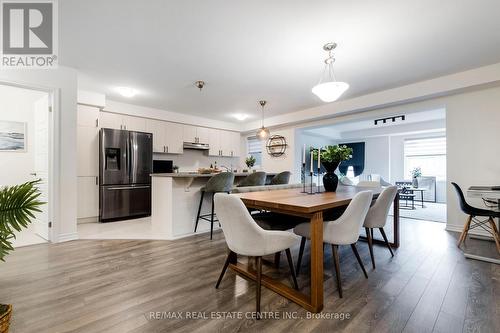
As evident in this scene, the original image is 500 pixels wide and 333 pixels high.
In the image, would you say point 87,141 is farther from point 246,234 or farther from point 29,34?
point 246,234

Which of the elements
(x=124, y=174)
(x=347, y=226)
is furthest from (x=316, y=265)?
(x=124, y=174)

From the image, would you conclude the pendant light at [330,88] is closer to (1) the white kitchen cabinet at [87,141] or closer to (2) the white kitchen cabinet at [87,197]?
(1) the white kitchen cabinet at [87,141]

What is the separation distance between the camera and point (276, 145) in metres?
6.22

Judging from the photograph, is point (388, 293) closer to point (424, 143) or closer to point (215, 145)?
point (215, 145)

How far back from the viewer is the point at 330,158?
2592 mm

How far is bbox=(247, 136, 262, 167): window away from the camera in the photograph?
689 centimetres

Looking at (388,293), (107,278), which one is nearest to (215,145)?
(107,278)

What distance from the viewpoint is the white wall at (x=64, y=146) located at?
306 centimetres

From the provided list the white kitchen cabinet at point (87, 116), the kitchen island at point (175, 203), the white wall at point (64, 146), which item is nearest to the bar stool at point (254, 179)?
the kitchen island at point (175, 203)

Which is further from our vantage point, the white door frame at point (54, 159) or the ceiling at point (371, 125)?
the ceiling at point (371, 125)

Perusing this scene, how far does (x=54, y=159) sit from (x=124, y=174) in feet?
4.46

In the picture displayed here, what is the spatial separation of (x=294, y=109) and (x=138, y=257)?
4.31 meters

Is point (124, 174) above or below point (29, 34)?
below

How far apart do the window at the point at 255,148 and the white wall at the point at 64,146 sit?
458cm
